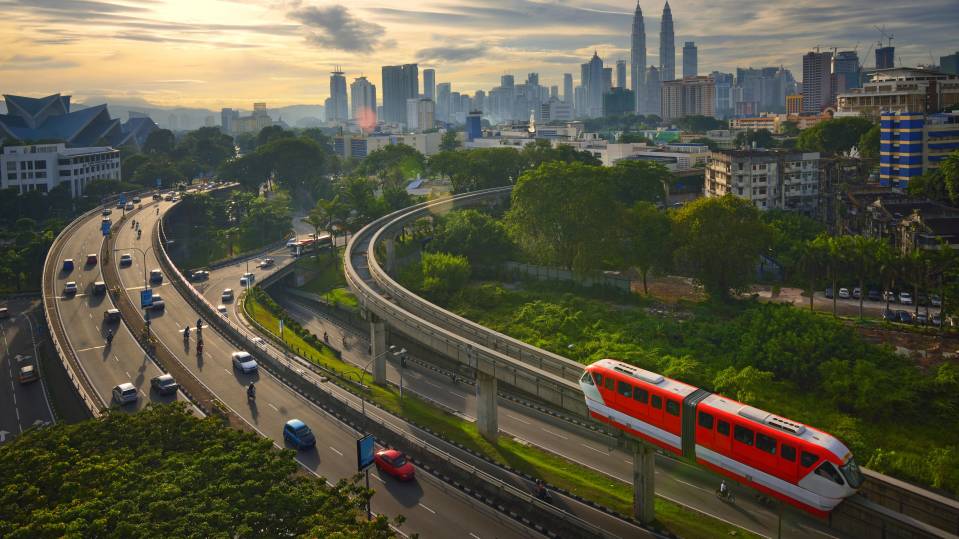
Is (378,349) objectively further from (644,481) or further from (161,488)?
(161,488)

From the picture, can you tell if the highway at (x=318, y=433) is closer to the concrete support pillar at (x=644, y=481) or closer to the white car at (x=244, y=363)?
the white car at (x=244, y=363)

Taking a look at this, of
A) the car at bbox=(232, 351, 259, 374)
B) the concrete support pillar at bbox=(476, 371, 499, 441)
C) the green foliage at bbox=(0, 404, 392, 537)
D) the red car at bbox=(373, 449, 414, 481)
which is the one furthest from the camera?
the car at bbox=(232, 351, 259, 374)

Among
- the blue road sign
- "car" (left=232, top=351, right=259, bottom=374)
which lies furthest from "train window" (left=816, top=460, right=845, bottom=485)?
"car" (left=232, top=351, right=259, bottom=374)

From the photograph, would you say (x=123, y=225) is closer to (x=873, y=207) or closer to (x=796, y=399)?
(x=796, y=399)

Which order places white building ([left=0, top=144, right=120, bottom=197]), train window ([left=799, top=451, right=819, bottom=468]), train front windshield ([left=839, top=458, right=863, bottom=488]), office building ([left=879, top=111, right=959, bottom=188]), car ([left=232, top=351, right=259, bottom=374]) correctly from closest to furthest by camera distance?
train front windshield ([left=839, top=458, right=863, bottom=488]), train window ([left=799, top=451, right=819, bottom=468]), car ([left=232, top=351, right=259, bottom=374]), office building ([left=879, top=111, right=959, bottom=188]), white building ([left=0, top=144, right=120, bottom=197])

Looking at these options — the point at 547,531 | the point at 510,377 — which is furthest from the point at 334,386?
the point at 547,531

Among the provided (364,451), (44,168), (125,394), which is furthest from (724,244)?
(44,168)

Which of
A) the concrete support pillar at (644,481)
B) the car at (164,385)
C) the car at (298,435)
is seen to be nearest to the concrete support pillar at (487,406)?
the car at (298,435)

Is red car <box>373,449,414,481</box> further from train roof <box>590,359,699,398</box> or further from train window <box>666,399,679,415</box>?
train window <box>666,399,679,415</box>
